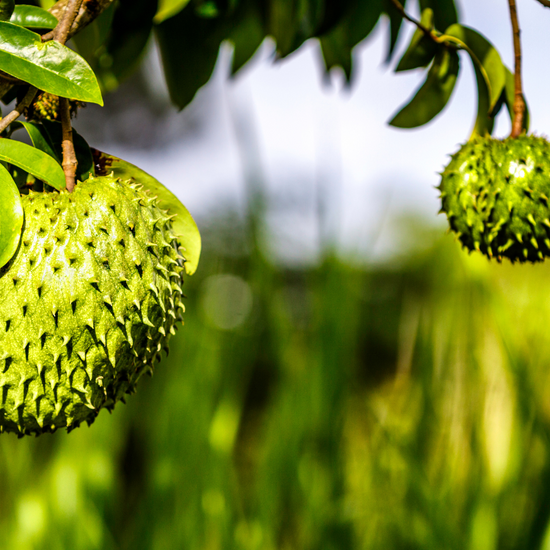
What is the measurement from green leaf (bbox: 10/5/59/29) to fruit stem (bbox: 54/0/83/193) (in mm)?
75

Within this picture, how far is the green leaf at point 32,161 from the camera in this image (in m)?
0.56

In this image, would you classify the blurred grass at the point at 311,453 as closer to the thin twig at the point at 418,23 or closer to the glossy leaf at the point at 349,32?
the glossy leaf at the point at 349,32

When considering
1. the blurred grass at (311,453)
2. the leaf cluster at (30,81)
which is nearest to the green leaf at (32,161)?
the leaf cluster at (30,81)

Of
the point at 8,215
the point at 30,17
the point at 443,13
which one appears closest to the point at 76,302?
the point at 8,215

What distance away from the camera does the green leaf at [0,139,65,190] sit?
561mm

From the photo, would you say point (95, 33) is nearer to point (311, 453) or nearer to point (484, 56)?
point (484, 56)

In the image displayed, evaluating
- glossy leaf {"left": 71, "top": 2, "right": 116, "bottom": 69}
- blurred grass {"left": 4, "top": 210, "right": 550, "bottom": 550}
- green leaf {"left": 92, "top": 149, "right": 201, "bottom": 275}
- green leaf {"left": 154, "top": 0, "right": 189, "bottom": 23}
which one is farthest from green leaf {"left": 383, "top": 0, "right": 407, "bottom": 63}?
blurred grass {"left": 4, "top": 210, "right": 550, "bottom": 550}

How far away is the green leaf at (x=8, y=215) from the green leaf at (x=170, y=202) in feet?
0.68

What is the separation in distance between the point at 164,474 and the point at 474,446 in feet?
5.24

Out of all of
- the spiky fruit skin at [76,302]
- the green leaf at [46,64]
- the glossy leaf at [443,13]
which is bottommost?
the spiky fruit skin at [76,302]

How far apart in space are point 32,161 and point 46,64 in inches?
4.2

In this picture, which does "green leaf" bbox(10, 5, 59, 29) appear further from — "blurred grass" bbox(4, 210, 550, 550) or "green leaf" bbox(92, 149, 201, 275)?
"blurred grass" bbox(4, 210, 550, 550)

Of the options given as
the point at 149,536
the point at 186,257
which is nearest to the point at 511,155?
the point at 186,257

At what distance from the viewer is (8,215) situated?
527mm
